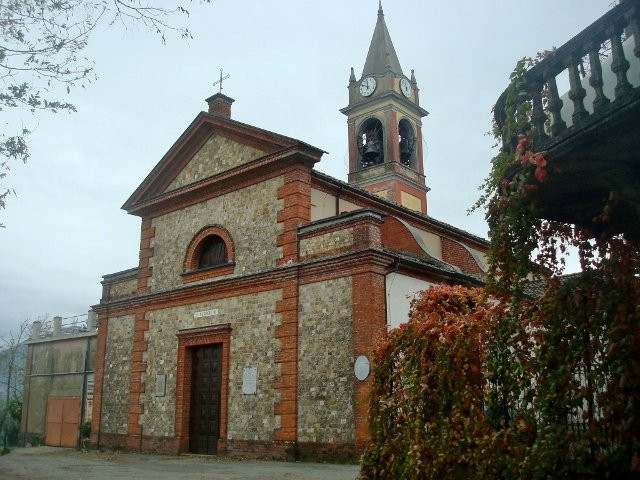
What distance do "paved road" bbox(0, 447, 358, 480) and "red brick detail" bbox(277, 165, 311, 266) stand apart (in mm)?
4938

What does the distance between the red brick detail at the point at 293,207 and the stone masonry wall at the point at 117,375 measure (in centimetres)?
695

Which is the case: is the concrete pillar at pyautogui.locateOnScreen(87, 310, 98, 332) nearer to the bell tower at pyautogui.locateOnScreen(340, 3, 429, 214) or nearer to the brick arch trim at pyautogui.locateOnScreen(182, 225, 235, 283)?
the brick arch trim at pyautogui.locateOnScreen(182, 225, 235, 283)

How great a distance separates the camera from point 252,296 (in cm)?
1606

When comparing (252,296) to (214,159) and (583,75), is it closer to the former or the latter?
(214,159)

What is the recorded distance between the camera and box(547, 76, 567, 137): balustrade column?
5.09 metres

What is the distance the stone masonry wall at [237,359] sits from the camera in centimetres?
1515

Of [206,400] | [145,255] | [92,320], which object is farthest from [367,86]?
[206,400]

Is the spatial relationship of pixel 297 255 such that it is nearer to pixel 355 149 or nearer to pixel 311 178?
pixel 311 178

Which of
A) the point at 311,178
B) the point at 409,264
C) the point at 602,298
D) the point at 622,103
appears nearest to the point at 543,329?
the point at 602,298

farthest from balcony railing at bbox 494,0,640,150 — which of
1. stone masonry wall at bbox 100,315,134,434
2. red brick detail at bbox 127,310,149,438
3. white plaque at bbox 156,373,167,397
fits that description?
stone masonry wall at bbox 100,315,134,434

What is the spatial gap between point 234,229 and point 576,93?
13.1 metres

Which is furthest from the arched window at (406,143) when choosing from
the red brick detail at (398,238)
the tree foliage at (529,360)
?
the tree foliage at (529,360)

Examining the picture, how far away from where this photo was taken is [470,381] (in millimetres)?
6762

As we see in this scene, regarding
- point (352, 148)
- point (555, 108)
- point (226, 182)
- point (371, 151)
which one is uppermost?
point (352, 148)
